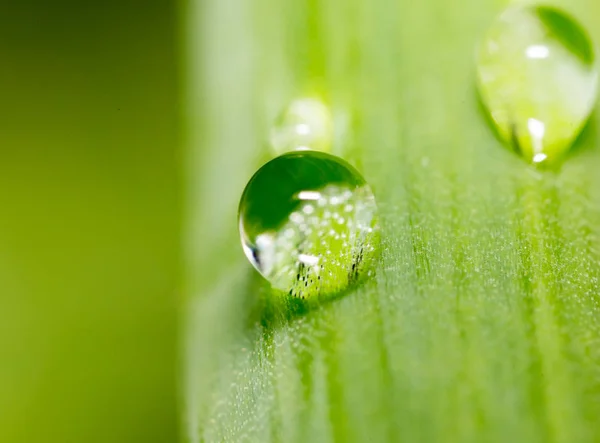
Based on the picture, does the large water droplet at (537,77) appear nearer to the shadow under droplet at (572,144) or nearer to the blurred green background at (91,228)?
the shadow under droplet at (572,144)

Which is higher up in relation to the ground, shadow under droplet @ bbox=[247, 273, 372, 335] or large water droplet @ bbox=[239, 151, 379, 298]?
large water droplet @ bbox=[239, 151, 379, 298]

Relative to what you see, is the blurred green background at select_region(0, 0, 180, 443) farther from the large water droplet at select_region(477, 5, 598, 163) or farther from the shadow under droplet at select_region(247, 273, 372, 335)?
the large water droplet at select_region(477, 5, 598, 163)

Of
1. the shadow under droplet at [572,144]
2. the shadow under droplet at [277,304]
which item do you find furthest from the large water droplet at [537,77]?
the shadow under droplet at [277,304]

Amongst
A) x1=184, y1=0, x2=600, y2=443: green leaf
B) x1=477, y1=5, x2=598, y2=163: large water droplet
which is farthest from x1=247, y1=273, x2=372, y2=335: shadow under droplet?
x1=477, y1=5, x2=598, y2=163: large water droplet

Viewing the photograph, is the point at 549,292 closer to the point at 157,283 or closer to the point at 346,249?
the point at 346,249

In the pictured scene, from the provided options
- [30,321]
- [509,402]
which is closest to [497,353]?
[509,402]

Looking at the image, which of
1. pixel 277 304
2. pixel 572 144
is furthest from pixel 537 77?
pixel 277 304
